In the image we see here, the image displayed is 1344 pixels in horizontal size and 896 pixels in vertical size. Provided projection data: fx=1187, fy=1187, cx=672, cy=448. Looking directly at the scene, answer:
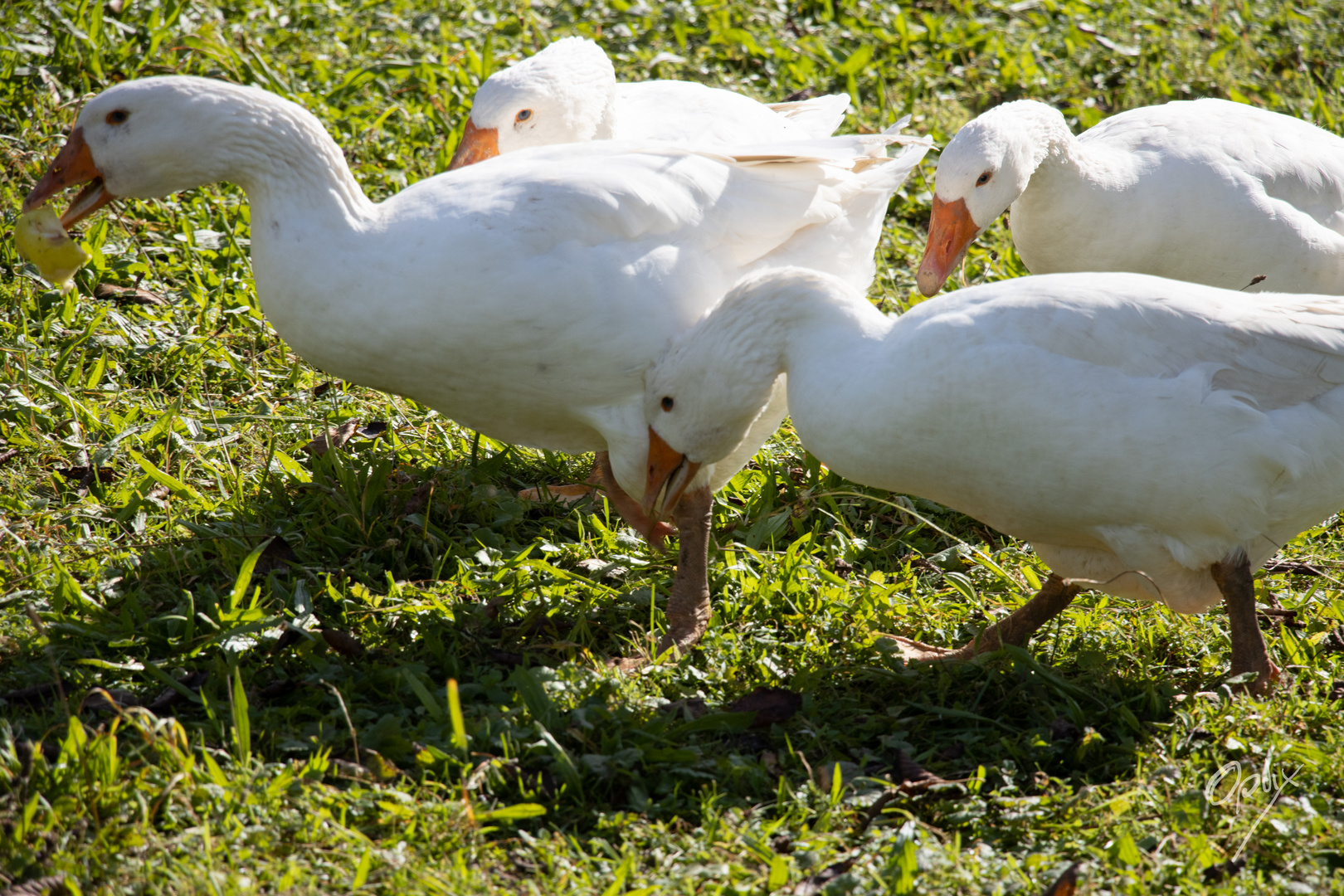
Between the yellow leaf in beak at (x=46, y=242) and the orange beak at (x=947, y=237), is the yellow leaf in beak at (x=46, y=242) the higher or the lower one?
the higher one

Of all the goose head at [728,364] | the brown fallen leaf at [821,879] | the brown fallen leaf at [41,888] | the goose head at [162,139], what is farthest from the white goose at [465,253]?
the brown fallen leaf at [41,888]

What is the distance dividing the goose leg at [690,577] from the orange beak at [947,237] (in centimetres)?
120

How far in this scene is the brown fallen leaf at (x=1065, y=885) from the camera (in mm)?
2674

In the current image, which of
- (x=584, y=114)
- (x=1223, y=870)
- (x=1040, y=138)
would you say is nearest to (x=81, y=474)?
(x=584, y=114)

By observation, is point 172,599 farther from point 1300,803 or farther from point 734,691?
point 1300,803

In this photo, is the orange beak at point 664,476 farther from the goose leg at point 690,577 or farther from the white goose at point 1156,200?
the white goose at point 1156,200

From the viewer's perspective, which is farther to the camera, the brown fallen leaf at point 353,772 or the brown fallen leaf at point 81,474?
the brown fallen leaf at point 81,474

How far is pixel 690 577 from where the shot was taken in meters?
3.85

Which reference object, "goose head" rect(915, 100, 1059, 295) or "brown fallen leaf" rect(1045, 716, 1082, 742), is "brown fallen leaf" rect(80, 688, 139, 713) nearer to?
"brown fallen leaf" rect(1045, 716, 1082, 742)

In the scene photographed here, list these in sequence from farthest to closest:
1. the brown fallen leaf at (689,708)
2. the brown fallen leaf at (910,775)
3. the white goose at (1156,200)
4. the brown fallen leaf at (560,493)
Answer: the brown fallen leaf at (560,493), the white goose at (1156,200), the brown fallen leaf at (689,708), the brown fallen leaf at (910,775)

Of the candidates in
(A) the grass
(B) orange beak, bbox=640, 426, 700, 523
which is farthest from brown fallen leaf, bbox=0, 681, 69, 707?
(B) orange beak, bbox=640, 426, 700, 523

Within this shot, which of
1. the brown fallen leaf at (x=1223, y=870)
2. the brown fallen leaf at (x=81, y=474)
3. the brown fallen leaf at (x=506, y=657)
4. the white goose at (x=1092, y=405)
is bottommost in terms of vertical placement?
the brown fallen leaf at (x=1223, y=870)

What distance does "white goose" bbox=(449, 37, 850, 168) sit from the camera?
15.6ft

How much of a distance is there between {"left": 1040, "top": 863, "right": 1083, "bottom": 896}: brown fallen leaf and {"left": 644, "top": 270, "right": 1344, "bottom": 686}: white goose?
3.21 ft
